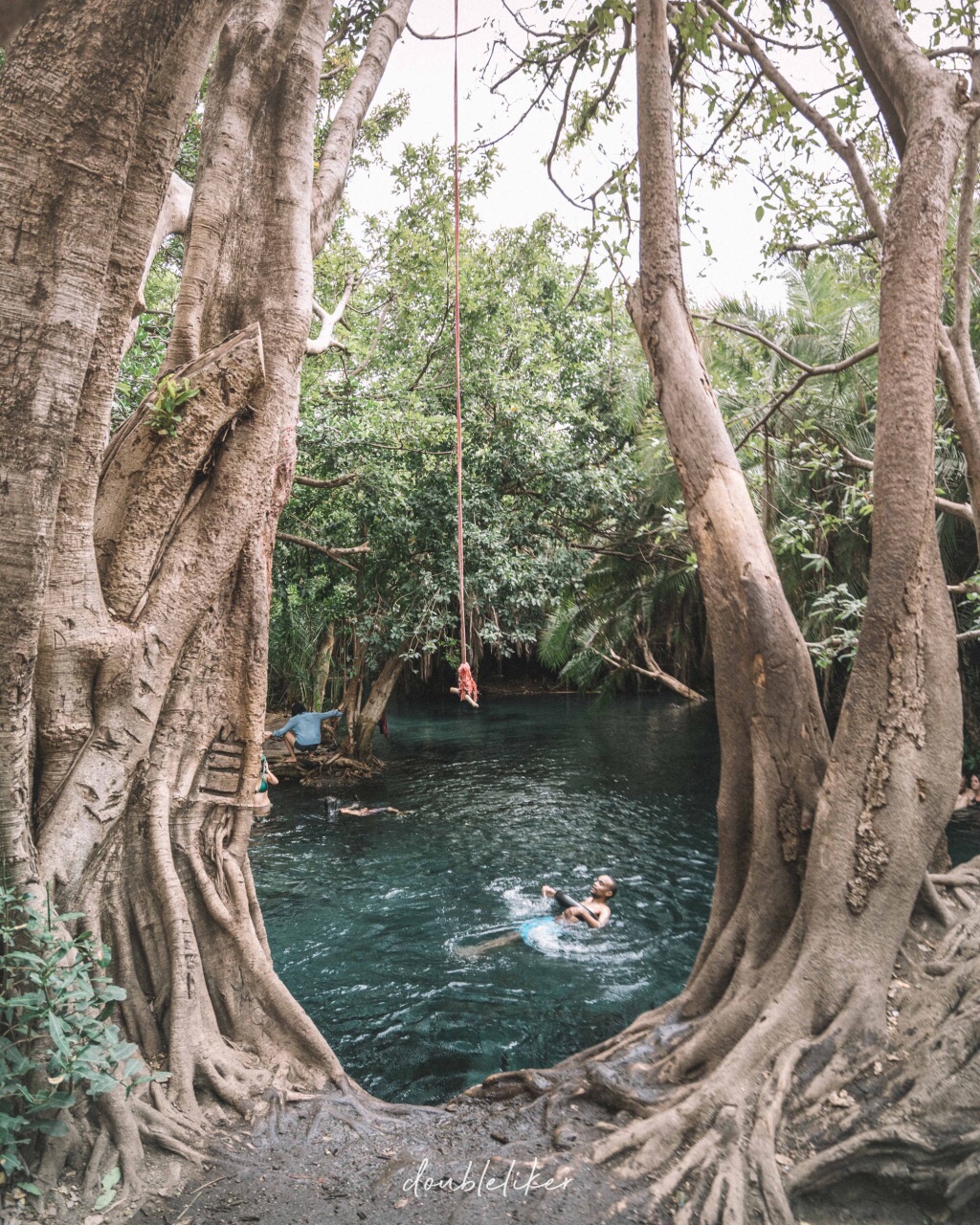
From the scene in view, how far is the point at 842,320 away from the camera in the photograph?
1395 centimetres

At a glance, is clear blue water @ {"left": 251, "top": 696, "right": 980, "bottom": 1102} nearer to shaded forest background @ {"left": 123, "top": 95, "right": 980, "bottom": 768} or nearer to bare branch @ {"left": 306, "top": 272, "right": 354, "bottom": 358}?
shaded forest background @ {"left": 123, "top": 95, "right": 980, "bottom": 768}

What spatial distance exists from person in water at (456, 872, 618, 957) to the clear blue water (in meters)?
0.09

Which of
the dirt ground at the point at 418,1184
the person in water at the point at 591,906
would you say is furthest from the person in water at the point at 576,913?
the dirt ground at the point at 418,1184

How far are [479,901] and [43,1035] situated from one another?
6472 mm

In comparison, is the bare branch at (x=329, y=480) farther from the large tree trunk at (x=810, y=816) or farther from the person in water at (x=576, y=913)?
the large tree trunk at (x=810, y=816)

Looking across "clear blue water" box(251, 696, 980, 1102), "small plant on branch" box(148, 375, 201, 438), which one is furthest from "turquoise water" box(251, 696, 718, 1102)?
"small plant on branch" box(148, 375, 201, 438)

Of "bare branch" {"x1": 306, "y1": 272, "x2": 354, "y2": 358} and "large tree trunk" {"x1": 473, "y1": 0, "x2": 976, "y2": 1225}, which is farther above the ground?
"bare branch" {"x1": 306, "y1": 272, "x2": 354, "y2": 358}

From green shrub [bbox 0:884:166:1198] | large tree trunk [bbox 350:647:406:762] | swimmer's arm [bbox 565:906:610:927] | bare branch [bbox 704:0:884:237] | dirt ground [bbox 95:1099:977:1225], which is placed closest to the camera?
green shrub [bbox 0:884:166:1198]

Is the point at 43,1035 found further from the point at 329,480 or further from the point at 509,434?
the point at 509,434

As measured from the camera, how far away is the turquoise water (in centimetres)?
595

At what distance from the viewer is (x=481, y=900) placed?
8859mm

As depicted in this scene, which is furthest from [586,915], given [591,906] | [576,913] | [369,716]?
[369,716]

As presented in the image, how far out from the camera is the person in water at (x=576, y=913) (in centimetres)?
757

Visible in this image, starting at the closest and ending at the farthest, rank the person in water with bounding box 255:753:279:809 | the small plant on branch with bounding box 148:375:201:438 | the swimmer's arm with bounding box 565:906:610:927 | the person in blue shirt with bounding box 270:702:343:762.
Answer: the small plant on branch with bounding box 148:375:201:438
the person in water with bounding box 255:753:279:809
the swimmer's arm with bounding box 565:906:610:927
the person in blue shirt with bounding box 270:702:343:762
